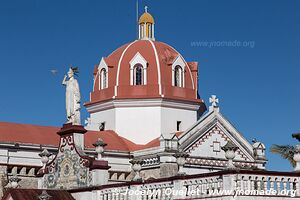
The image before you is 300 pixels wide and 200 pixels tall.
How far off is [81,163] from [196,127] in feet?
47.1

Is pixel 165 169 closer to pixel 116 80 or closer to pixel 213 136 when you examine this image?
pixel 213 136

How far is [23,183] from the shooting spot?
39.7 m

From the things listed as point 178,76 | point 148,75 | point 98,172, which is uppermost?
point 178,76

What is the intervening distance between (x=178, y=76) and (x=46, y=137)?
32.7ft

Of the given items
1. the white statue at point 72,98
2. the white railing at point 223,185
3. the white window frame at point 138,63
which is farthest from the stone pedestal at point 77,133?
the white window frame at point 138,63

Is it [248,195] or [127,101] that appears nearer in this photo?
[248,195]

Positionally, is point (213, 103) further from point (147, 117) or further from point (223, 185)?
point (223, 185)

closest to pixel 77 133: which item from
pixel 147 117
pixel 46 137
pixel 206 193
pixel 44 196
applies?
pixel 44 196

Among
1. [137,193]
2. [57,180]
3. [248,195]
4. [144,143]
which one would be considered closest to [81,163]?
[57,180]

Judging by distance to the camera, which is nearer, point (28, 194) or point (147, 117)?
point (28, 194)

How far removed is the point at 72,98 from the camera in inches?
1244

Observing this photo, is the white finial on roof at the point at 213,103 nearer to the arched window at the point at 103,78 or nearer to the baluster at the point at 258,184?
the arched window at the point at 103,78

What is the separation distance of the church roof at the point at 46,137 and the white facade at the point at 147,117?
678 mm

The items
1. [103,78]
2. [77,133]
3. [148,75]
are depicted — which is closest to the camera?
[77,133]
